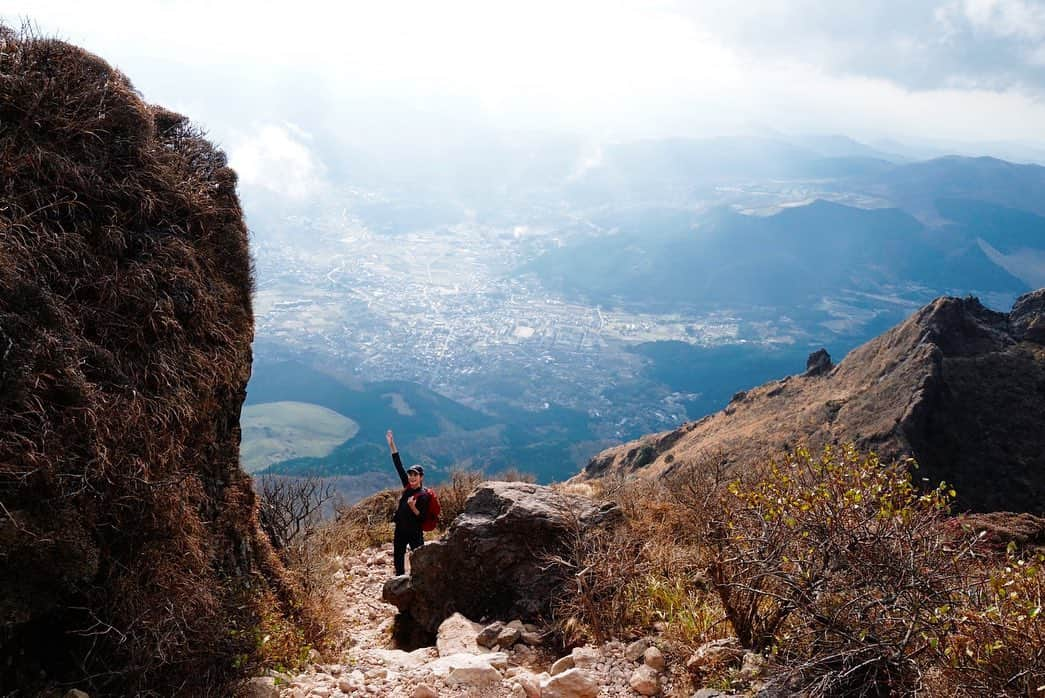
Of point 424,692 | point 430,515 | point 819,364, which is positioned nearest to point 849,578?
point 424,692

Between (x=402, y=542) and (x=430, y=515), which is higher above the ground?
(x=430, y=515)

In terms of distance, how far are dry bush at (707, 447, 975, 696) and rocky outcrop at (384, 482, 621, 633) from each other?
315 cm

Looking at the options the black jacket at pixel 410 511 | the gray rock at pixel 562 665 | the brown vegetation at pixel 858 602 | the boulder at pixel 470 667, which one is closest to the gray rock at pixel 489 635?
the boulder at pixel 470 667

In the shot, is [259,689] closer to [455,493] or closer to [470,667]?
[470,667]

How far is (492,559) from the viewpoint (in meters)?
8.82

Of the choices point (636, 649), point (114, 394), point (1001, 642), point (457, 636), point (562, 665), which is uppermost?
point (114, 394)

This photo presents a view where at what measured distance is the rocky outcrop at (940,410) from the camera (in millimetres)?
22391

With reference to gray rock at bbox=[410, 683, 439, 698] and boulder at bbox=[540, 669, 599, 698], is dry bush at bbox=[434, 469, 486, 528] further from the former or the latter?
boulder at bbox=[540, 669, 599, 698]

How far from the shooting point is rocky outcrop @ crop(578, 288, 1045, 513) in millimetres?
22391

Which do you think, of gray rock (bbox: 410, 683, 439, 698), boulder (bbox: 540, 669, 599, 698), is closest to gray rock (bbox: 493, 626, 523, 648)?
boulder (bbox: 540, 669, 599, 698)

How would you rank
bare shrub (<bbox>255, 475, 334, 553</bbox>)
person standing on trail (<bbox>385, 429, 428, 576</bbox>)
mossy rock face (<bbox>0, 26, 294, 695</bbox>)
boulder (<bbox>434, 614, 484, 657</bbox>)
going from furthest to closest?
bare shrub (<bbox>255, 475, 334, 553</bbox>) < person standing on trail (<bbox>385, 429, 428, 576</bbox>) < boulder (<bbox>434, 614, 484, 657</bbox>) < mossy rock face (<bbox>0, 26, 294, 695</bbox>)

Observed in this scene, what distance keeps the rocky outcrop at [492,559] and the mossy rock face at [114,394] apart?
91.9 inches

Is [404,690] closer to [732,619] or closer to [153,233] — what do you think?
[732,619]

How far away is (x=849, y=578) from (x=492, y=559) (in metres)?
4.99
